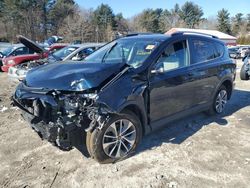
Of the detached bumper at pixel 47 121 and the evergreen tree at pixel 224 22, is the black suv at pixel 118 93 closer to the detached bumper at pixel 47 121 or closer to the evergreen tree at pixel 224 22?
the detached bumper at pixel 47 121

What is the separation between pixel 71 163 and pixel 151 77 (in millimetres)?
1752

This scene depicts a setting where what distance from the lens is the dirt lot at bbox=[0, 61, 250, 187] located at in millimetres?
3633

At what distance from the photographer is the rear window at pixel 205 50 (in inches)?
209

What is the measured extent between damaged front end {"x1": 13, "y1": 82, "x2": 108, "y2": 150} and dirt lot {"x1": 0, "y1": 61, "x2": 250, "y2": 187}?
1.67 ft

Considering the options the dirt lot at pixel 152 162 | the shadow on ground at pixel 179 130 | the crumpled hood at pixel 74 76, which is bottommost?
the dirt lot at pixel 152 162

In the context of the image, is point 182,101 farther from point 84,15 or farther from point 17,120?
point 84,15

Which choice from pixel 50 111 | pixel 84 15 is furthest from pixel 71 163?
pixel 84 15

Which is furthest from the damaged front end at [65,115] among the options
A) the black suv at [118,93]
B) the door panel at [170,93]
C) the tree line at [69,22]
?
the tree line at [69,22]

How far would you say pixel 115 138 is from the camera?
158 inches

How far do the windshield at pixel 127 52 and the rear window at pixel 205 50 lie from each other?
3.37 feet

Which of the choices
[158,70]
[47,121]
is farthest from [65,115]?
[158,70]

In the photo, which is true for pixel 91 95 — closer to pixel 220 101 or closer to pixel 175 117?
pixel 175 117

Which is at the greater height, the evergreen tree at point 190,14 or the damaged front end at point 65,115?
the evergreen tree at point 190,14

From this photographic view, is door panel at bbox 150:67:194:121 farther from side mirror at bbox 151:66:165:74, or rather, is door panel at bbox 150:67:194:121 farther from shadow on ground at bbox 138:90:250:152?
shadow on ground at bbox 138:90:250:152
